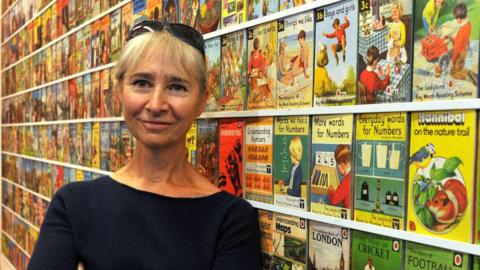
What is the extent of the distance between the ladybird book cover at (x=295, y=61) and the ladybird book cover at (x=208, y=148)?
10.6 inches

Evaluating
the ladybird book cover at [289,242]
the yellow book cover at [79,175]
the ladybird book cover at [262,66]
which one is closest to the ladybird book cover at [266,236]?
the ladybird book cover at [289,242]

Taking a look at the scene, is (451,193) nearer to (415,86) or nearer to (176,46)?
(415,86)

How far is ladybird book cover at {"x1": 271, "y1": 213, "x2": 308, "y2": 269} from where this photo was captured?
0.99 m

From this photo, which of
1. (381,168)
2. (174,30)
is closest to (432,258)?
(381,168)

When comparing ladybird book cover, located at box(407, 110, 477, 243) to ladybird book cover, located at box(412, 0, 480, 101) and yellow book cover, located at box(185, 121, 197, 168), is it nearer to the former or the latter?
ladybird book cover, located at box(412, 0, 480, 101)

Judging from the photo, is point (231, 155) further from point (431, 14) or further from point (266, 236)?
point (431, 14)

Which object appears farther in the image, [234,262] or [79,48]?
[79,48]

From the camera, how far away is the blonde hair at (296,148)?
99 cm

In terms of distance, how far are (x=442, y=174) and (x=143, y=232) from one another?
60 centimetres

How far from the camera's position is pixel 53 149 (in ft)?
7.73

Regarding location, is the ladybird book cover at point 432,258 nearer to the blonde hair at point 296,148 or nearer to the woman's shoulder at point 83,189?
the blonde hair at point 296,148

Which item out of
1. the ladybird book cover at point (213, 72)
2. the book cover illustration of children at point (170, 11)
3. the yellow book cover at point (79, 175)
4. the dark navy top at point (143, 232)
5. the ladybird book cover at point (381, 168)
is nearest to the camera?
the ladybird book cover at point (381, 168)

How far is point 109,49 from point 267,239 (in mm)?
1012

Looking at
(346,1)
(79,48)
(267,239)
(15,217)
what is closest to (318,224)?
(267,239)
